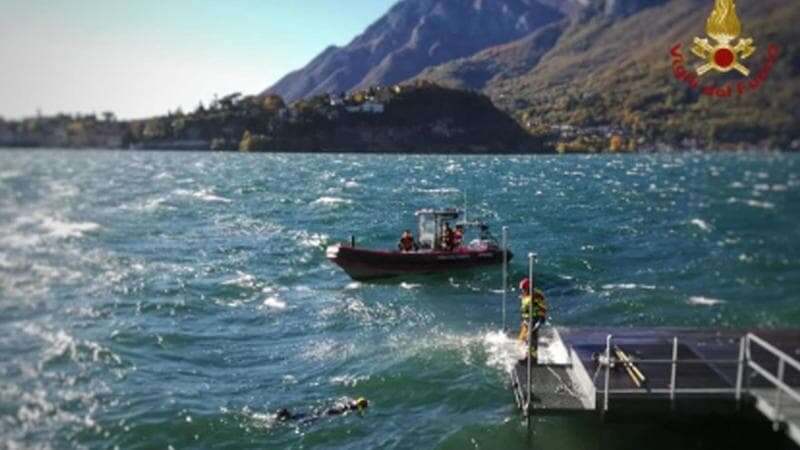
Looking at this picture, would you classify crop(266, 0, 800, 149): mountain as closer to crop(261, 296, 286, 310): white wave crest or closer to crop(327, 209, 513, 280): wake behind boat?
crop(327, 209, 513, 280): wake behind boat

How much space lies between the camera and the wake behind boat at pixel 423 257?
3344 cm

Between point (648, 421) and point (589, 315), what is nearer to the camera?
point (648, 421)

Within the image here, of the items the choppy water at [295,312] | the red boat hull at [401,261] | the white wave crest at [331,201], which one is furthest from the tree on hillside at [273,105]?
the red boat hull at [401,261]

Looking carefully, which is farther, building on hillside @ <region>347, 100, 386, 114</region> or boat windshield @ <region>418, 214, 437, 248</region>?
building on hillside @ <region>347, 100, 386, 114</region>

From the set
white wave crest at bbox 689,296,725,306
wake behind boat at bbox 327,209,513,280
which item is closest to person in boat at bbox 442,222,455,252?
wake behind boat at bbox 327,209,513,280

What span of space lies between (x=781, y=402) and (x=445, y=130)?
154699mm

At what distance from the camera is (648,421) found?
13781 millimetres

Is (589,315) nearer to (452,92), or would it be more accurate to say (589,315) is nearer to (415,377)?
(415,377)

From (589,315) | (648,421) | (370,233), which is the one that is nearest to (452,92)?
(370,233)

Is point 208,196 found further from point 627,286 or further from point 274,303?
point 627,286

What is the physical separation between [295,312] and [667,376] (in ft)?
56.6

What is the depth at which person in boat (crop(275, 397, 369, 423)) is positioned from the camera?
17.0 meters

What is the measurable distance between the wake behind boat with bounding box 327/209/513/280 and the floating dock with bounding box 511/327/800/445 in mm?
15609

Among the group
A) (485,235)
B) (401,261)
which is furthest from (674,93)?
(401,261)
